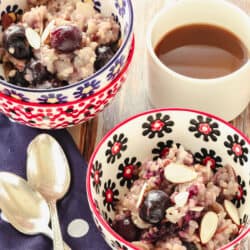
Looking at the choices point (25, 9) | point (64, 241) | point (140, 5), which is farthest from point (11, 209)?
point (140, 5)

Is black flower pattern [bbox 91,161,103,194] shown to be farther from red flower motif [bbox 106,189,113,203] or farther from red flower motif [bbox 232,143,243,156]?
red flower motif [bbox 232,143,243,156]

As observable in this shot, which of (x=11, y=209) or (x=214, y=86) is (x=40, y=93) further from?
(x=214, y=86)

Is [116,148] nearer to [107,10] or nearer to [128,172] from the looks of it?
[128,172]

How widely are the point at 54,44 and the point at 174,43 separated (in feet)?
0.91

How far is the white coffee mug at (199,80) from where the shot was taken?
1.29m

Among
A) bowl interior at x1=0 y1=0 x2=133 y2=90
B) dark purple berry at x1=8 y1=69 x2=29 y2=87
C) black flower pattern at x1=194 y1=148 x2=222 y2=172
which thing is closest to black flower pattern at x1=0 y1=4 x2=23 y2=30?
bowl interior at x1=0 y1=0 x2=133 y2=90

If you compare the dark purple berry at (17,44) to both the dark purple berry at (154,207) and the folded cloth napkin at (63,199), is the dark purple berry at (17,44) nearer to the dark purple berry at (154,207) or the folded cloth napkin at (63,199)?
the folded cloth napkin at (63,199)

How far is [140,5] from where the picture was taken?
5.19 ft

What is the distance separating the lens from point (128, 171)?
1.28 metres

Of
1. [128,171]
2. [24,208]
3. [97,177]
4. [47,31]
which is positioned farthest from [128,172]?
[47,31]

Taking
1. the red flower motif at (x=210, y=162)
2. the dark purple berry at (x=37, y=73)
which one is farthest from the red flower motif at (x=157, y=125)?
the dark purple berry at (x=37, y=73)

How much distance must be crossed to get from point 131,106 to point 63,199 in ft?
0.88

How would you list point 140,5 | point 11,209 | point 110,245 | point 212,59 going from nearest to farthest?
point 110,245
point 11,209
point 212,59
point 140,5

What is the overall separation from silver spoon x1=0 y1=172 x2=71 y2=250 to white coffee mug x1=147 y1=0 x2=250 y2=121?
1.06 feet
